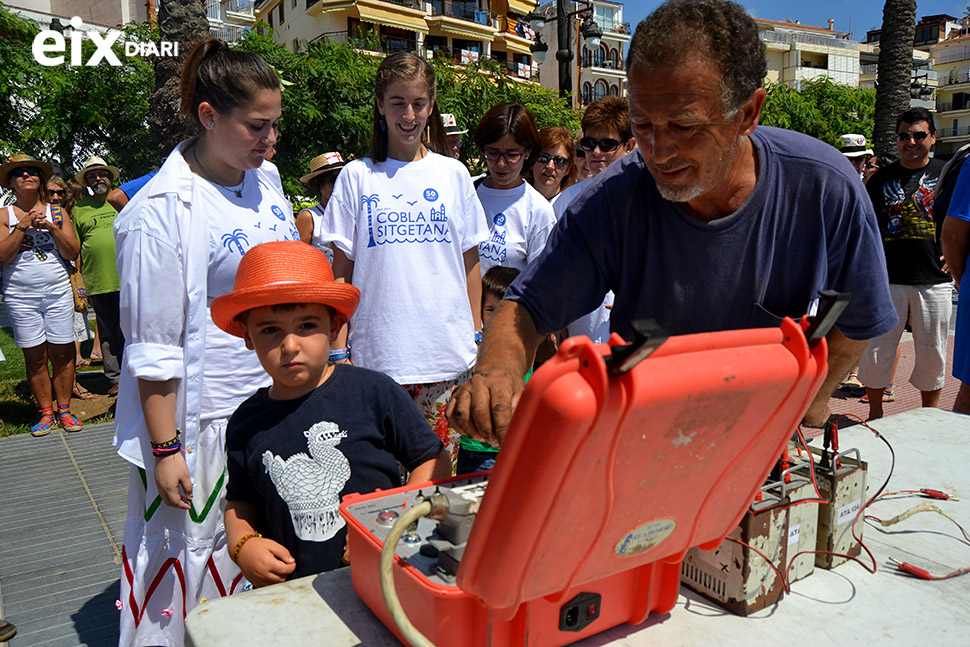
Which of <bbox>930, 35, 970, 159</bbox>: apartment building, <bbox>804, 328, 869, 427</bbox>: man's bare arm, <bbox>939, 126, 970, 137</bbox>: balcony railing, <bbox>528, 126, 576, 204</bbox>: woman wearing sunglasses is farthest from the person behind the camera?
<bbox>930, 35, 970, 159</bbox>: apartment building

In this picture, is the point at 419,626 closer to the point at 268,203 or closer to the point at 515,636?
the point at 515,636

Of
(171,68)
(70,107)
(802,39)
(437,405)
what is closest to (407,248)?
(437,405)

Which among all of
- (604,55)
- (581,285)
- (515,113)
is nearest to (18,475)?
(515,113)

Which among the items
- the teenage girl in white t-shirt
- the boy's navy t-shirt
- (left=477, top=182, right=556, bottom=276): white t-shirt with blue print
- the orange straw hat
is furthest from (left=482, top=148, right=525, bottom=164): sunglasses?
the boy's navy t-shirt

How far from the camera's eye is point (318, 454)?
1.88m

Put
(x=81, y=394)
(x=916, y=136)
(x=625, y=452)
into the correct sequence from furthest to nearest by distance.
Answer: (x=81, y=394) < (x=916, y=136) < (x=625, y=452)

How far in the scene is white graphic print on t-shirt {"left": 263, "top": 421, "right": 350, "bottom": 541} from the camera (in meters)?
1.84

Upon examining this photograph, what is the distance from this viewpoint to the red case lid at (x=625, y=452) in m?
0.89

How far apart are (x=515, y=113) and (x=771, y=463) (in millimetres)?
2864

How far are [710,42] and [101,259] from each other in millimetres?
6009

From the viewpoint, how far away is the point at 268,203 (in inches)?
96.1

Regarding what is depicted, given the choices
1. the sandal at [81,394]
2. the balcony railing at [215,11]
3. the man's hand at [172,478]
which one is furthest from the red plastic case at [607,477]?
the balcony railing at [215,11]

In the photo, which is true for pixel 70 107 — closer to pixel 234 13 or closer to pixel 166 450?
pixel 166 450

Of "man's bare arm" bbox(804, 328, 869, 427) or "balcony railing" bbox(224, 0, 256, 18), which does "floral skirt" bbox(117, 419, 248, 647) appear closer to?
"man's bare arm" bbox(804, 328, 869, 427)
